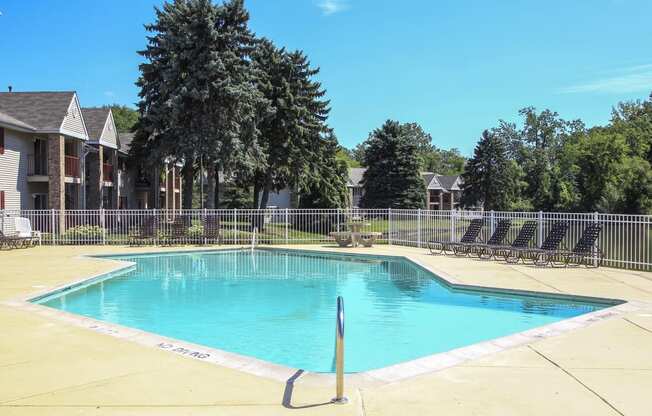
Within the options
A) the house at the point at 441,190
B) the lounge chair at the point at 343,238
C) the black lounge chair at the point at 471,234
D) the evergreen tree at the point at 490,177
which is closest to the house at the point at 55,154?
the lounge chair at the point at 343,238

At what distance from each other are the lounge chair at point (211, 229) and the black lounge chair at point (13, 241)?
7.05 meters

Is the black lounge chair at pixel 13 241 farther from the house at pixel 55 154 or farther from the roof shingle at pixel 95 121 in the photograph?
the roof shingle at pixel 95 121

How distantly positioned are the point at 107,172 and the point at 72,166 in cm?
460

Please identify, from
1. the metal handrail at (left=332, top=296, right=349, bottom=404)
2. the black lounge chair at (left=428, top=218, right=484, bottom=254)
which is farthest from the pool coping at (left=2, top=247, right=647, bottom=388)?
the black lounge chair at (left=428, top=218, right=484, bottom=254)

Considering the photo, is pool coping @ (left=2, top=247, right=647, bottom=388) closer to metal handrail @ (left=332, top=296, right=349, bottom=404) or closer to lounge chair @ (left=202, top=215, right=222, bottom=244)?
metal handrail @ (left=332, top=296, right=349, bottom=404)

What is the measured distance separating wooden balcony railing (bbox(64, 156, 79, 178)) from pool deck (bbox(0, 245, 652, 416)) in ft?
80.1

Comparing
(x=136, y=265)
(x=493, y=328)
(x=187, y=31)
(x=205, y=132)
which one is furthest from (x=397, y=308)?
(x=187, y=31)

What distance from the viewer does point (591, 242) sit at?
1595 cm

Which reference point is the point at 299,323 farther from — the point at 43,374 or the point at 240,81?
the point at 240,81

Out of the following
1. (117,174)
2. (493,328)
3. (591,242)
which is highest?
(117,174)

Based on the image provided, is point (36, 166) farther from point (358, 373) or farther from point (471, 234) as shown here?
point (358, 373)

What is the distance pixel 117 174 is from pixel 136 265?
19.7 meters

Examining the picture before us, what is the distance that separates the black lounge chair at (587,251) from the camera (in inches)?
627

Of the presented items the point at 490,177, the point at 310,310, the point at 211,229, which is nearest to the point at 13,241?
the point at 211,229
